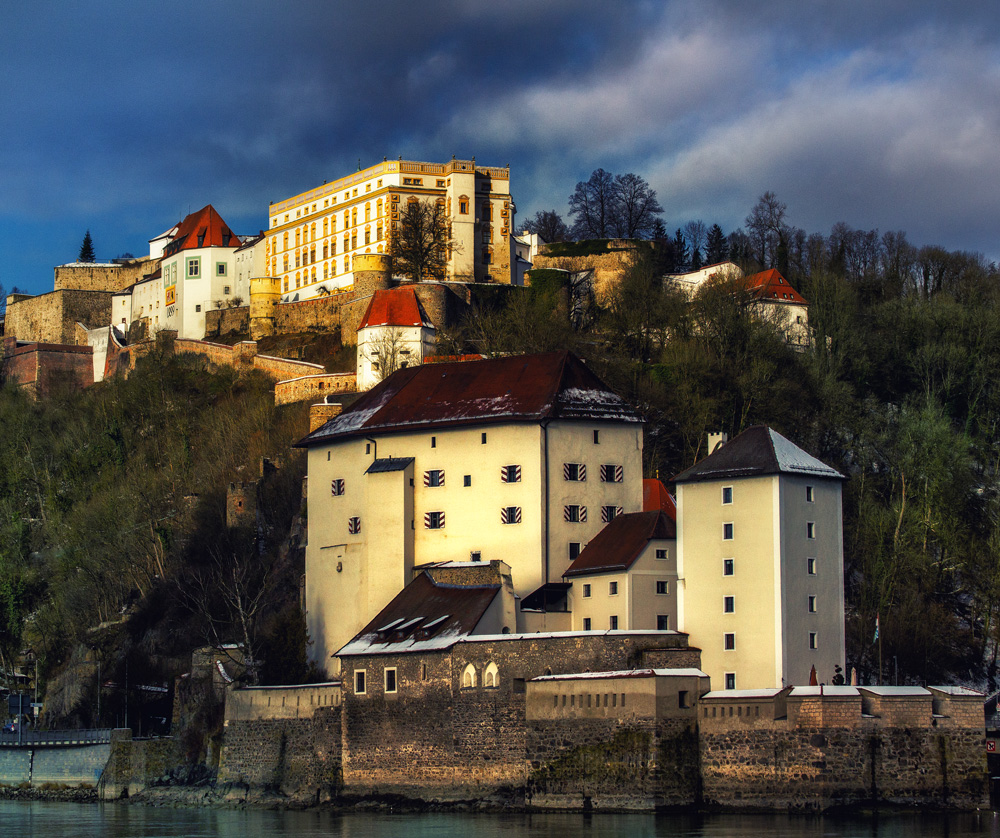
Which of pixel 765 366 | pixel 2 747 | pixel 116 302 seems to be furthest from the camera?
pixel 116 302

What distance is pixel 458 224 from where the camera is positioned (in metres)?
93.1

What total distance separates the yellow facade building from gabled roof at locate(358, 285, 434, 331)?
44.7ft

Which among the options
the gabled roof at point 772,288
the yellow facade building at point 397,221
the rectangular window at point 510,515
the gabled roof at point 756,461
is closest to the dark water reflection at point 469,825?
the gabled roof at point 756,461

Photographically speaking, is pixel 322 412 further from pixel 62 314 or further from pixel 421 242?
pixel 62 314

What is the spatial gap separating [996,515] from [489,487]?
21736 millimetres

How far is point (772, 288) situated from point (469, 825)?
4488 centimetres

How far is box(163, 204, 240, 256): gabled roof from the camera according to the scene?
10281cm

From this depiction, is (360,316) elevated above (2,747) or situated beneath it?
elevated above

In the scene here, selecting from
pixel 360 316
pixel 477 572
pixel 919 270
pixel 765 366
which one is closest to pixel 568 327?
pixel 360 316

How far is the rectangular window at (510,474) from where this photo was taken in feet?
171

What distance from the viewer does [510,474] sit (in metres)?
52.2

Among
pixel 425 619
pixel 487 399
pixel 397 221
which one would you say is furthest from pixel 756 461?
pixel 397 221

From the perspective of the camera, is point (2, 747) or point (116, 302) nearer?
point (2, 747)

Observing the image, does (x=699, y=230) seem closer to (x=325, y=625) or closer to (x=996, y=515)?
(x=996, y=515)
